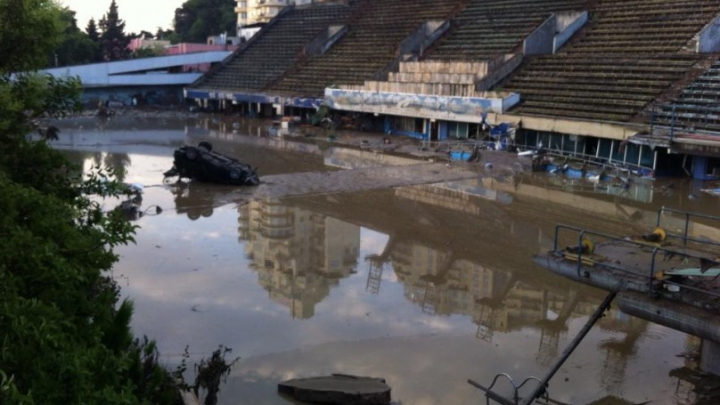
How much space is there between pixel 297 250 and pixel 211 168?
8141 mm

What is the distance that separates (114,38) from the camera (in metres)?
76.7

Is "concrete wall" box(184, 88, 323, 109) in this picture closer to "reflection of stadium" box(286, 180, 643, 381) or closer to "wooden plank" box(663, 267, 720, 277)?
"reflection of stadium" box(286, 180, 643, 381)

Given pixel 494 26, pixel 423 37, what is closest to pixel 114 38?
pixel 423 37

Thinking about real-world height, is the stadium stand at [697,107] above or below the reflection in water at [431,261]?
above

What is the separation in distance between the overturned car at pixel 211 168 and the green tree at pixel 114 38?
57970mm

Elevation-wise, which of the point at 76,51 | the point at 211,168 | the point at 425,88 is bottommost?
the point at 211,168

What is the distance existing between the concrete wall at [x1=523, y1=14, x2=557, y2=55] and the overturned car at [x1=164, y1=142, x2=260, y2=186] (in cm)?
1806

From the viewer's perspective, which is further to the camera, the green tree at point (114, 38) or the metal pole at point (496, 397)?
the green tree at point (114, 38)

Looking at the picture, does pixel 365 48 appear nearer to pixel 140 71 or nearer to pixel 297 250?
pixel 140 71

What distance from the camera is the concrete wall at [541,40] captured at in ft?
115

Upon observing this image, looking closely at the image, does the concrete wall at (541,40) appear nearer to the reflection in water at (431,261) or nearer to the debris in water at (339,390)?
the reflection in water at (431,261)

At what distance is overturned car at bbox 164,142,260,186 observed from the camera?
889 inches

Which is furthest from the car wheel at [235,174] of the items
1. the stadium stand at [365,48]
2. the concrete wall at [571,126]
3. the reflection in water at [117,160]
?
the stadium stand at [365,48]

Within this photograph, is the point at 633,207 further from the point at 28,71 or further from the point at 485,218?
the point at 28,71
